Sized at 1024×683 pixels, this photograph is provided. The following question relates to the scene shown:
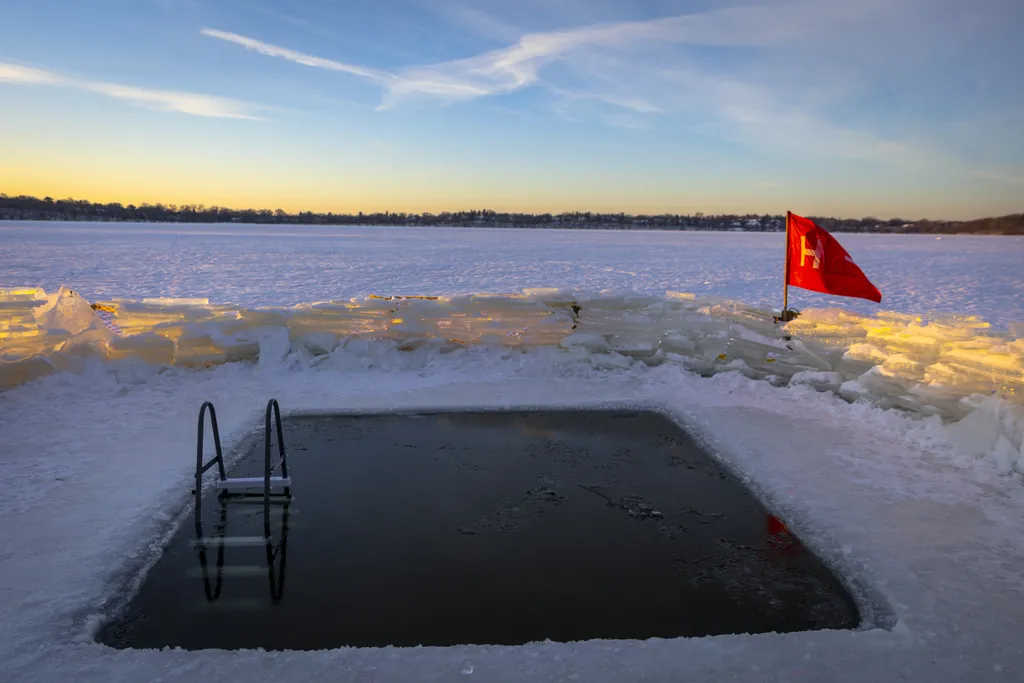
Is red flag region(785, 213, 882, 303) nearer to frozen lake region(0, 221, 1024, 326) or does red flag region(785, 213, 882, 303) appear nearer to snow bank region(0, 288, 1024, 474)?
snow bank region(0, 288, 1024, 474)

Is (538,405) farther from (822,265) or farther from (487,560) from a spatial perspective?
(822,265)

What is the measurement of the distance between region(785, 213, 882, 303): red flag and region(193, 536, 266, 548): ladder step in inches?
273

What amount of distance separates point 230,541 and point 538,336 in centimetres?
578

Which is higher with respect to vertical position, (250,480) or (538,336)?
(538,336)

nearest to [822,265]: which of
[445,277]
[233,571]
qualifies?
[233,571]

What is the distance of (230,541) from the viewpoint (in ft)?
13.9

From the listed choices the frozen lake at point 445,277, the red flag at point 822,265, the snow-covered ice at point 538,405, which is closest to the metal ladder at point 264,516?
the snow-covered ice at point 538,405

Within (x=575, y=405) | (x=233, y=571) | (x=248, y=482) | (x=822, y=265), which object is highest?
(x=822, y=265)

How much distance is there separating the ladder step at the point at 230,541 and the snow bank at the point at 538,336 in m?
4.67

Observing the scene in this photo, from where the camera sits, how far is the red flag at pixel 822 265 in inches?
327

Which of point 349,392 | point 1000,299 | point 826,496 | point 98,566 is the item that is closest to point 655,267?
point 1000,299

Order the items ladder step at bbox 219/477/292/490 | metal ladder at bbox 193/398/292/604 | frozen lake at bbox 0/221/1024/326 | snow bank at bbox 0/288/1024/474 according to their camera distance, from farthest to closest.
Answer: frozen lake at bbox 0/221/1024/326 → snow bank at bbox 0/288/1024/474 → ladder step at bbox 219/477/292/490 → metal ladder at bbox 193/398/292/604

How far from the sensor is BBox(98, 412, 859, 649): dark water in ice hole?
3.37 metres

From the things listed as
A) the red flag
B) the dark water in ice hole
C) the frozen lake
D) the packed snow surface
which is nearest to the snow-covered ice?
the packed snow surface
